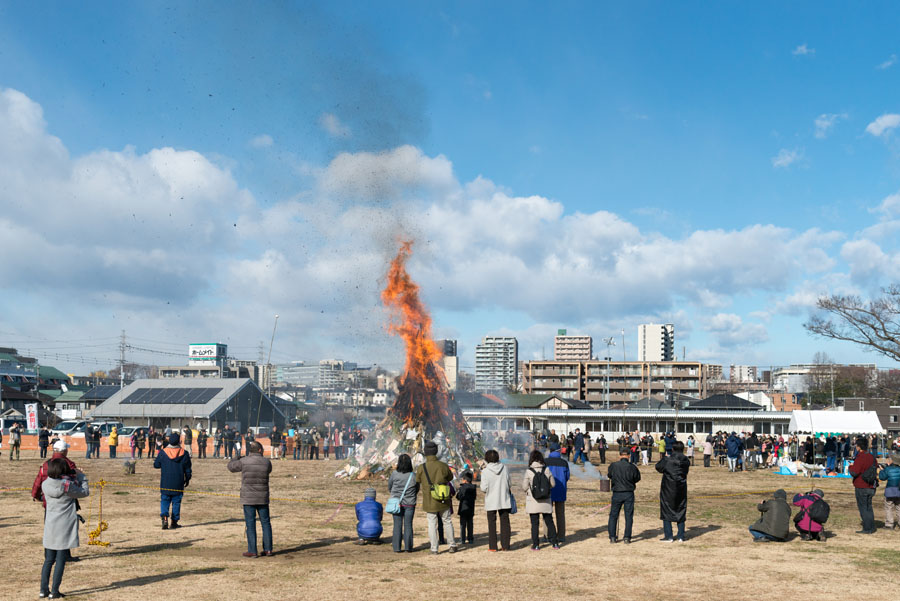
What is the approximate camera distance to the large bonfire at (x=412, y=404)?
26.5 m

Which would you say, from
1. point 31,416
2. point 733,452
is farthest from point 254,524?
point 31,416

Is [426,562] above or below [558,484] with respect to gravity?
below

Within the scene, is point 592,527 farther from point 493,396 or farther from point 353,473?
point 493,396

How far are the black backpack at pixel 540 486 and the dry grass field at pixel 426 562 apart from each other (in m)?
0.97

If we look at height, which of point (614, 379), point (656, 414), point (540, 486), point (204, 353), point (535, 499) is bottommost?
point (656, 414)

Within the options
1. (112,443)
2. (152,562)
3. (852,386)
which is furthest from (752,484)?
(852,386)

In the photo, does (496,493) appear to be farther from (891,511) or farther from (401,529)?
(891,511)

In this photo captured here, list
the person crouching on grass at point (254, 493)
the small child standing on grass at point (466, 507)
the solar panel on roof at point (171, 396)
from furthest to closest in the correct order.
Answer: the solar panel on roof at point (171, 396)
the small child standing on grass at point (466, 507)
the person crouching on grass at point (254, 493)

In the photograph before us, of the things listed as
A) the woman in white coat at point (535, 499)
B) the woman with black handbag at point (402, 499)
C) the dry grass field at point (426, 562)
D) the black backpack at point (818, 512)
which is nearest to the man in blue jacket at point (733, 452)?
the dry grass field at point (426, 562)

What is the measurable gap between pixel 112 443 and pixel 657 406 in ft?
221

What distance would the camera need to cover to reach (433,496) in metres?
12.6

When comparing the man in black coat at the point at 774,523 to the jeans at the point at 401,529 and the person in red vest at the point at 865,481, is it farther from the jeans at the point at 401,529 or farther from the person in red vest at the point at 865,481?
the jeans at the point at 401,529

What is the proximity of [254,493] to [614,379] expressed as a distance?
422 feet

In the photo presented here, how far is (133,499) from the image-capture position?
20812 millimetres
